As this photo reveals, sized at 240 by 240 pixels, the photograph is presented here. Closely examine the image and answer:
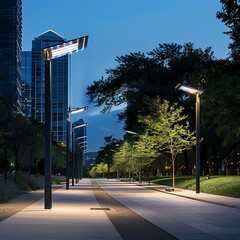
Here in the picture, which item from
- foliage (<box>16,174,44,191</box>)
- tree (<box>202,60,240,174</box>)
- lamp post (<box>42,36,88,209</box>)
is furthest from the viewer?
foliage (<box>16,174,44,191</box>)

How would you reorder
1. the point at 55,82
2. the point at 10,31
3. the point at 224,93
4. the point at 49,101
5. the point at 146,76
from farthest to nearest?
the point at 10,31
the point at 55,82
the point at 146,76
the point at 224,93
the point at 49,101

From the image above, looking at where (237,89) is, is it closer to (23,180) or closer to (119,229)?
(119,229)

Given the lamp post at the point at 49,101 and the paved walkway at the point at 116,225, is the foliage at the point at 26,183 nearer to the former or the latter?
the lamp post at the point at 49,101

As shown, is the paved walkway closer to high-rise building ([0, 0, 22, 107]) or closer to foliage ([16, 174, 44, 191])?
foliage ([16, 174, 44, 191])

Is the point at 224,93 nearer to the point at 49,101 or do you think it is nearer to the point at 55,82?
the point at 49,101

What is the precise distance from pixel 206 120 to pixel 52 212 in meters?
17.5

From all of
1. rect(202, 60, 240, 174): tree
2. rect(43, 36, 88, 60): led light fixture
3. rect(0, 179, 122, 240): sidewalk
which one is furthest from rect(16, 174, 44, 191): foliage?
rect(0, 179, 122, 240): sidewalk

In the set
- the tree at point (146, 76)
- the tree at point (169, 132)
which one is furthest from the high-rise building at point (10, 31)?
the tree at point (169, 132)

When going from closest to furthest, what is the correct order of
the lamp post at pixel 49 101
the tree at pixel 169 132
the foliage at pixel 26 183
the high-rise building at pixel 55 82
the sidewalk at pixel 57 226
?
1. the sidewalk at pixel 57 226
2. the lamp post at pixel 49 101
3. the foliage at pixel 26 183
4. the tree at pixel 169 132
5. the high-rise building at pixel 55 82

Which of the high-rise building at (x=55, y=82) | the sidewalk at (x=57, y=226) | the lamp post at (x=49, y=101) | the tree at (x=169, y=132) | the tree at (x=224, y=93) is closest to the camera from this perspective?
the sidewalk at (x=57, y=226)

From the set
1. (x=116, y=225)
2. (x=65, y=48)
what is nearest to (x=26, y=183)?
(x=65, y=48)

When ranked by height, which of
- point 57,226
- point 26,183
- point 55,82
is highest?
point 55,82

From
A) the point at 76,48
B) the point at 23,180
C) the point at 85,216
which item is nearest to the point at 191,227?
the point at 85,216

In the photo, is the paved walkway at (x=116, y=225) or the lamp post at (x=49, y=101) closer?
the paved walkway at (x=116, y=225)
